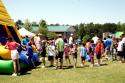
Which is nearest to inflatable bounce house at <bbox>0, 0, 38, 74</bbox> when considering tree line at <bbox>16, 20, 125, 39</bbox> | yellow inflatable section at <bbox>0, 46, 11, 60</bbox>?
yellow inflatable section at <bbox>0, 46, 11, 60</bbox>

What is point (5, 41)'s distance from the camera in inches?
642

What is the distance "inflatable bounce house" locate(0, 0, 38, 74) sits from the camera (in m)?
13.4

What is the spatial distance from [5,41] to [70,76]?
4.90 metres

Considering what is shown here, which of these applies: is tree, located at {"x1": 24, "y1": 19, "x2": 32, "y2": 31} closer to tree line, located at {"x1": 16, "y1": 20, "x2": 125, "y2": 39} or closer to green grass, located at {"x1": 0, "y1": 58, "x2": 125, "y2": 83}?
tree line, located at {"x1": 16, "y1": 20, "x2": 125, "y2": 39}

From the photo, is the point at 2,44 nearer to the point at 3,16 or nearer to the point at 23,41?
the point at 3,16

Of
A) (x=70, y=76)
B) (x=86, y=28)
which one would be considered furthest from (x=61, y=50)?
(x=86, y=28)

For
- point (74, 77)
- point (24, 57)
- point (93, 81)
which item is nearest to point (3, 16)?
point (24, 57)

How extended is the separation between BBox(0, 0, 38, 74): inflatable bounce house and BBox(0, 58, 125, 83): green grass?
0.49 m

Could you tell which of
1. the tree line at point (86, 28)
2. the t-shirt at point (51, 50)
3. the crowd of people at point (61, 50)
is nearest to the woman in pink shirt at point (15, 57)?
the crowd of people at point (61, 50)

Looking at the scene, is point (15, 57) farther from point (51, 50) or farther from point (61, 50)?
point (51, 50)

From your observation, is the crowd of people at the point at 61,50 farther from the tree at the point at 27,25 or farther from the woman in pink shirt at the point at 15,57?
the tree at the point at 27,25

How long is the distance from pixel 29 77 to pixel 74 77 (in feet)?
6.26

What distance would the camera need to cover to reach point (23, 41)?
19328 mm

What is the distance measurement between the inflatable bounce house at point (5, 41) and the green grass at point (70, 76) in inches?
19.3
